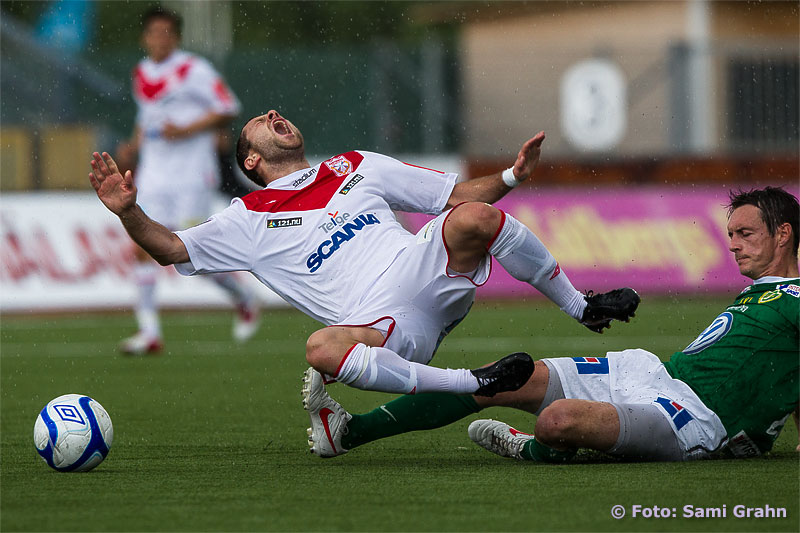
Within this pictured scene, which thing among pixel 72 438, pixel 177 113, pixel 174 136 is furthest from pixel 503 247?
pixel 177 113

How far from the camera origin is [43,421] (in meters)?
4.93

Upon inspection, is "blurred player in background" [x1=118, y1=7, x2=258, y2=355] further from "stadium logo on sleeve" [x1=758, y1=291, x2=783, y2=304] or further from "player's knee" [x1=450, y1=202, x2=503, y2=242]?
"stadium logo on sleeve" [x1=758, y1=291, x2=783, y2=304]

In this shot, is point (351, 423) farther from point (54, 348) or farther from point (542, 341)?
point (54, 348)

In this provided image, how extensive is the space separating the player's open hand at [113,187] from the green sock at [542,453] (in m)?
1.82

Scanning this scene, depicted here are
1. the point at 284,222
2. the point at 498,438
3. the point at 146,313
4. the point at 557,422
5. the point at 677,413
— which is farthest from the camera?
the point at 146,313

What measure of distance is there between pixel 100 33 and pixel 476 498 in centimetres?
2828

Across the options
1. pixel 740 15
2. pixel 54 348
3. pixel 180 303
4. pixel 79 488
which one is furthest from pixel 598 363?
pixel 740 15

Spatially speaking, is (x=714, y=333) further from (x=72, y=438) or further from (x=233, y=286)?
(x=233, y=286)

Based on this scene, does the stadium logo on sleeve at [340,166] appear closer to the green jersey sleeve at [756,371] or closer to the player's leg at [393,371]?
the player's leg at [393,371]

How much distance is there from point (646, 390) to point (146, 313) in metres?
5.99

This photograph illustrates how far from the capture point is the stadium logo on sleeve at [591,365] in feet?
16.6

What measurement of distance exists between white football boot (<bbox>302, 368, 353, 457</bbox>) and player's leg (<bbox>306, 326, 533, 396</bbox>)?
0.41 metres

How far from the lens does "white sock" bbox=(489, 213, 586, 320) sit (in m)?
4.93

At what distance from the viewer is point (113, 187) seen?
498cm
